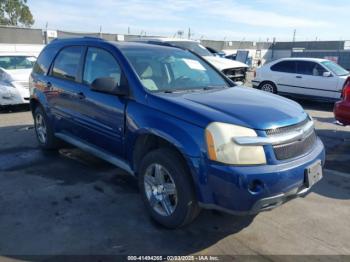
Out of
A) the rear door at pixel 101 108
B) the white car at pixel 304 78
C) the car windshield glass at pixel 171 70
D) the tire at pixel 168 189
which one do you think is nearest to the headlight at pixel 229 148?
the tire at pixel 168 189

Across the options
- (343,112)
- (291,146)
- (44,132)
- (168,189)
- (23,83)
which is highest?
(291,146)

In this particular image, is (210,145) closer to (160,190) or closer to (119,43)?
(160,190)

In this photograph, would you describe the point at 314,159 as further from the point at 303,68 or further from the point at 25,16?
the point at 25,16

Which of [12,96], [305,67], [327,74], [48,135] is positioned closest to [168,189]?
[48,135]

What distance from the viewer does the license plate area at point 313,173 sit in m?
3.43

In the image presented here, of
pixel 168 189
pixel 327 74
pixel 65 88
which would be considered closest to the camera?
pixel 168 189

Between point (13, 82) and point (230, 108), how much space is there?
26.9 ft

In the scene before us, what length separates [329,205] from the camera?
439cm

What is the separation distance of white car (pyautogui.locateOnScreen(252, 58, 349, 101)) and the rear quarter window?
846 cm

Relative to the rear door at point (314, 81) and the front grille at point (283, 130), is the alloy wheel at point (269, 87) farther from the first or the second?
the front grille at point (283, 130)

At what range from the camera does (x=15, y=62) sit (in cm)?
1139

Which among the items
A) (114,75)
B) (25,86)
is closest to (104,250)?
(114,75)

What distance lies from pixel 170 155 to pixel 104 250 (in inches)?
40.7

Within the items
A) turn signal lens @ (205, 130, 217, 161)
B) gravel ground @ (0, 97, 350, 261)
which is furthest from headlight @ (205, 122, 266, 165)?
gravel ground @ (0, 97, 350, 261)
